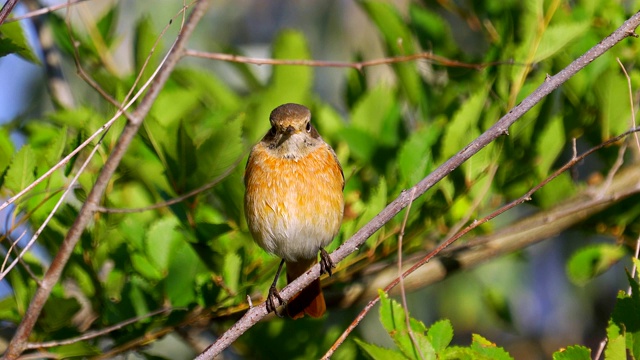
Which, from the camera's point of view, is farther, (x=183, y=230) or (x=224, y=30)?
(x=224, y=30)

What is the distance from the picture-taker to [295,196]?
371cm

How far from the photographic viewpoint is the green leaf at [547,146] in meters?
3.79

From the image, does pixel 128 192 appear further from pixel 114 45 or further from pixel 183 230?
pixel 114 45

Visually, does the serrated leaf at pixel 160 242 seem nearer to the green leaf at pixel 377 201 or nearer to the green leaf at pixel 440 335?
the green leaf at pixel 377 201

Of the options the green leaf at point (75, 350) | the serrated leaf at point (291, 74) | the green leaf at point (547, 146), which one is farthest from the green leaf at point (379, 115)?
the green leaf at point (75, 350)

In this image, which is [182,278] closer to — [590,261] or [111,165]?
[111,165]

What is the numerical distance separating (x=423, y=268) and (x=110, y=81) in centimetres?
163

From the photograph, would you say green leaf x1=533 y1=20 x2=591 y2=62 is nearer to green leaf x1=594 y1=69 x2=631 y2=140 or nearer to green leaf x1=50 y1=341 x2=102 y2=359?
green leaf x1=594 y1=69 x2=631 y2=140

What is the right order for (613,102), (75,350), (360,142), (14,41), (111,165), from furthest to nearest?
1. (360,142)
2. (613,102)
3. (75,350)
4. (14,41)
5. (111,165)

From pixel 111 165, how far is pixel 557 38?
2.09 m

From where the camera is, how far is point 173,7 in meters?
A: 7.55

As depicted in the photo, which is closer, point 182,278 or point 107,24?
point 182,278

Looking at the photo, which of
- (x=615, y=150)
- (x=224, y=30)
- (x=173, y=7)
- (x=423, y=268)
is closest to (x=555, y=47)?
(x=615, y=150)

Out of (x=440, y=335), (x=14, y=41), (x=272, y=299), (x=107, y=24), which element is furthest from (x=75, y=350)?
(x=107, y=24)
